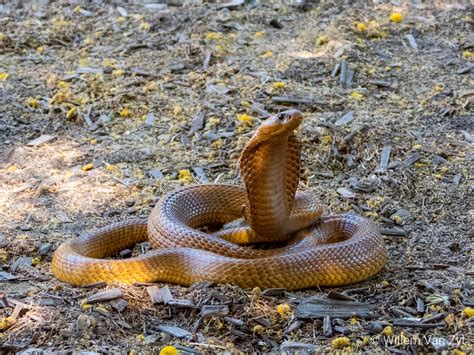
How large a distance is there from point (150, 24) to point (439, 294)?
632 cm

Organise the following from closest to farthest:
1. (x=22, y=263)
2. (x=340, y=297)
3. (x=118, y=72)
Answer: (x=340, y=297)
(x=22, y=263)
(x=118, y=72)

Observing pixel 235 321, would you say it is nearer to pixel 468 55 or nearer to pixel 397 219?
pixel 397 219

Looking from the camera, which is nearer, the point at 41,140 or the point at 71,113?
the point at 41,140

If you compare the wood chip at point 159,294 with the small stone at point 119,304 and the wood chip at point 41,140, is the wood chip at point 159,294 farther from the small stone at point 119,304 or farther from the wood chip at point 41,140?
the wood chip at point 41,140

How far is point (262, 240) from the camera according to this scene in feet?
20.7

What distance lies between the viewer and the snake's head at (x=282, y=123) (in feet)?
17.9

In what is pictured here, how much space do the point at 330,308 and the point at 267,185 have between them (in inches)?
36.4

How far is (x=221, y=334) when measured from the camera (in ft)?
17.1

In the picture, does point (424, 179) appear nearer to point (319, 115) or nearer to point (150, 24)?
point (319, 115)

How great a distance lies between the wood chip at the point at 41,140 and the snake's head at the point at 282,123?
3.60m

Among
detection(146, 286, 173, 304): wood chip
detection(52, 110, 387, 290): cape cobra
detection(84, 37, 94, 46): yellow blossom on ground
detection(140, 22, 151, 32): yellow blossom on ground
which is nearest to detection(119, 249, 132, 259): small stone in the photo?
detection(52, 110, 387, 290): cape cobra

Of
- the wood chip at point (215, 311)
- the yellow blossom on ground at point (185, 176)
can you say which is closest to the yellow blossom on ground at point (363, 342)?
the wood chip at point (215, 311)

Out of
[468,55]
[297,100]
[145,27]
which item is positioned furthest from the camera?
[145,27]

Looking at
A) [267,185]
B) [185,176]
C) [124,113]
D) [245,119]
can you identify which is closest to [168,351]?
[267,185]
